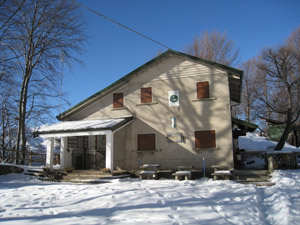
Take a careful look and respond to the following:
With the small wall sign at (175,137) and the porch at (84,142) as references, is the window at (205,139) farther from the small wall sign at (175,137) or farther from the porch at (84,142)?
the porch at (84,142)

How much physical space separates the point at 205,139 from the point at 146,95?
174 inches

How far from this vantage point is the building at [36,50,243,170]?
1328 centimetres

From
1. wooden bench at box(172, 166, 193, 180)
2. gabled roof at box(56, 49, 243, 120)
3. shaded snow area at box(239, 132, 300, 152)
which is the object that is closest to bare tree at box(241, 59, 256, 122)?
shaded snow area at box(239, 132, 300, 152)

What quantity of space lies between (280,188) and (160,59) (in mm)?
9549

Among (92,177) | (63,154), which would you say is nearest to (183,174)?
(92,177)

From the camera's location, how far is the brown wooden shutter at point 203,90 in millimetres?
13800

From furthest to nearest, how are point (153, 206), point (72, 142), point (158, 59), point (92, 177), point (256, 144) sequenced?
point (256, 144), point (72, 142), point (158, 59), point (92, 177), point (153, 206)

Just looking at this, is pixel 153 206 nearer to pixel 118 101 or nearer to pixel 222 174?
pixel 222 174

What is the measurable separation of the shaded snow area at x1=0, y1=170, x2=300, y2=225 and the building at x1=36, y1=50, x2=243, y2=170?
4.76 m

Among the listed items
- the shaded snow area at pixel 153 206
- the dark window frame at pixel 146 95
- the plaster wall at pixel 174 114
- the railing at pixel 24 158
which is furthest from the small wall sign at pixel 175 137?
the railing at pixel 24 158

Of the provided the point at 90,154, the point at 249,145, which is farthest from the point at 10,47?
the point at 249,145

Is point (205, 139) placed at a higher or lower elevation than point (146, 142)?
higher

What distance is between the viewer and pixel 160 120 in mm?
14461

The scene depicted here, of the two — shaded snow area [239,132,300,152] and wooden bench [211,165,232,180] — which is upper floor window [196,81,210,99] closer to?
wooden bench [211,165,232,180]
